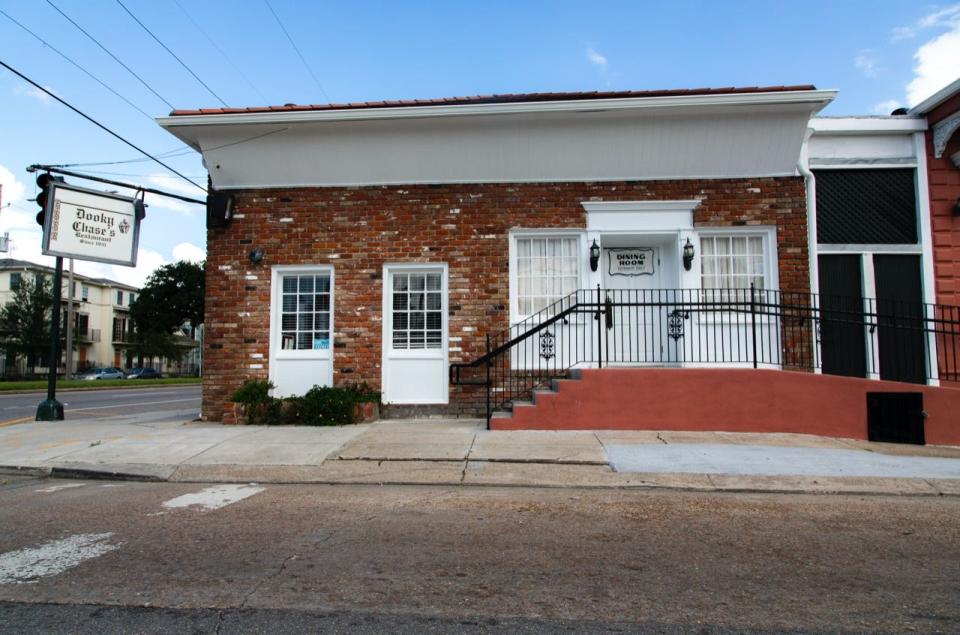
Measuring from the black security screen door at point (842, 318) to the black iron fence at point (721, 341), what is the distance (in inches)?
0.6

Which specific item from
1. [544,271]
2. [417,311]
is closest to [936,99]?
[544,271]

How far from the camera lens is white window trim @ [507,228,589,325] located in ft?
33.6

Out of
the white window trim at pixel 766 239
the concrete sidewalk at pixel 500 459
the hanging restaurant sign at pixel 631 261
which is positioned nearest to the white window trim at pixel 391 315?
the concrete sidewalk at pixel 500 459

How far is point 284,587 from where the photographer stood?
11.5ft

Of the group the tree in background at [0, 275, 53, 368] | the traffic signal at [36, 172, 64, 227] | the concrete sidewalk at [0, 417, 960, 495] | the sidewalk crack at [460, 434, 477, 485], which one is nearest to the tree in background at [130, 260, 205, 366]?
the tree in background at [0, 275, 53, 368]

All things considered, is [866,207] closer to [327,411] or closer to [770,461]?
[770,461]

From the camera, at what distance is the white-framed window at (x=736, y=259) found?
1015 centimetres

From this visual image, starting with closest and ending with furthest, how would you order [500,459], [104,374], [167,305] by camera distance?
[500,459] < [104,374] < [167,305]

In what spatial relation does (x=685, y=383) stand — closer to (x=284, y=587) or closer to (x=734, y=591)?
(x=734, y=591)

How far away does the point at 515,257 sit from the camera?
1031 centimetres

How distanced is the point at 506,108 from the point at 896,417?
23.0ft

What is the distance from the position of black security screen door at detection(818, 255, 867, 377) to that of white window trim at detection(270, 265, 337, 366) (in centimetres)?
772

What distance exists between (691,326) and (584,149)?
3239 millimetres

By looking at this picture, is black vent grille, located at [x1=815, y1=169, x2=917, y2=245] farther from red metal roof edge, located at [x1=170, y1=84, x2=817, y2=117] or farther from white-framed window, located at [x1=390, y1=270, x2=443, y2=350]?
white-framed window, located at [x1=390, y1=270, x2=443, y2=350]
